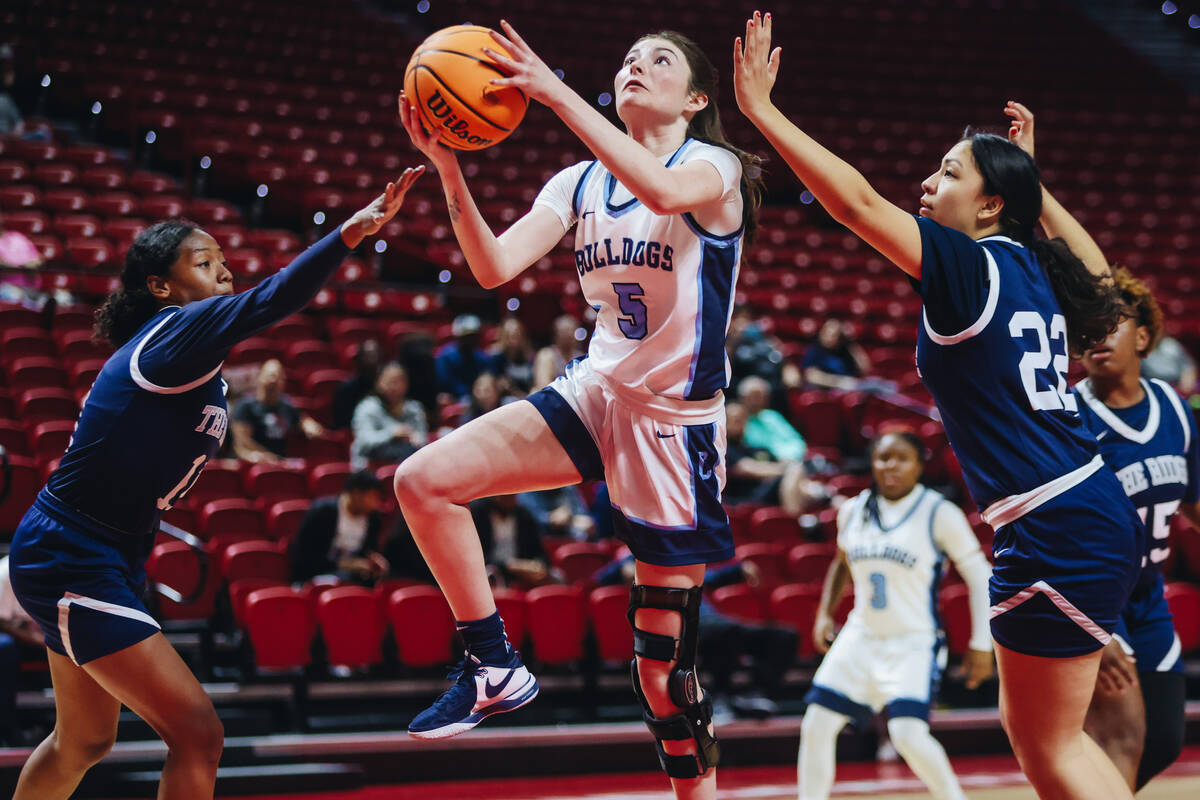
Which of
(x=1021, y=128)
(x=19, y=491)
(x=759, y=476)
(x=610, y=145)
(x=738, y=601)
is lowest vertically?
(x=738, y=601)

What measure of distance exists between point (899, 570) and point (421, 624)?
2.36 meters

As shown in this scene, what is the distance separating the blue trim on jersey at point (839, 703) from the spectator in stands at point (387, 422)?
324cm

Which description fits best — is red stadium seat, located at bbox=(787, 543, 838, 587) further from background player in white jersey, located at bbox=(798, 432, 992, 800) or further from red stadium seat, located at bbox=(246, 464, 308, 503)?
red stadium seat, located at bbox=(246, 464, 308, 503)

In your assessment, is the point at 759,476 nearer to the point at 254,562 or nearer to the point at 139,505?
the point at 254,562

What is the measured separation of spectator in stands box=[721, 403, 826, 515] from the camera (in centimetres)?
798

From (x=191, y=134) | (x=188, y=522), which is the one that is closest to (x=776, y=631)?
(x=188, y=522)

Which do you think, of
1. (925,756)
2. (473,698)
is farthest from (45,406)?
(925,756)

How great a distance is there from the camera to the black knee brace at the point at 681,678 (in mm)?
3008

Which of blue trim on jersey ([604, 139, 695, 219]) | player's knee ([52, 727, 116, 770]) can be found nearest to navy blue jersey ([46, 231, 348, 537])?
player's knee ([52, 727, 116, 770])

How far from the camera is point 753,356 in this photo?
936 centimetres

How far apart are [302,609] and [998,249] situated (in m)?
3.97

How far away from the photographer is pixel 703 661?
6.48 metres

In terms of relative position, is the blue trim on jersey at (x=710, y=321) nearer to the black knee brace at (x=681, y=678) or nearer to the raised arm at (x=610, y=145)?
the raised arm at (x=610, y=145)

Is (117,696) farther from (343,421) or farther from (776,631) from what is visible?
(343,421)
